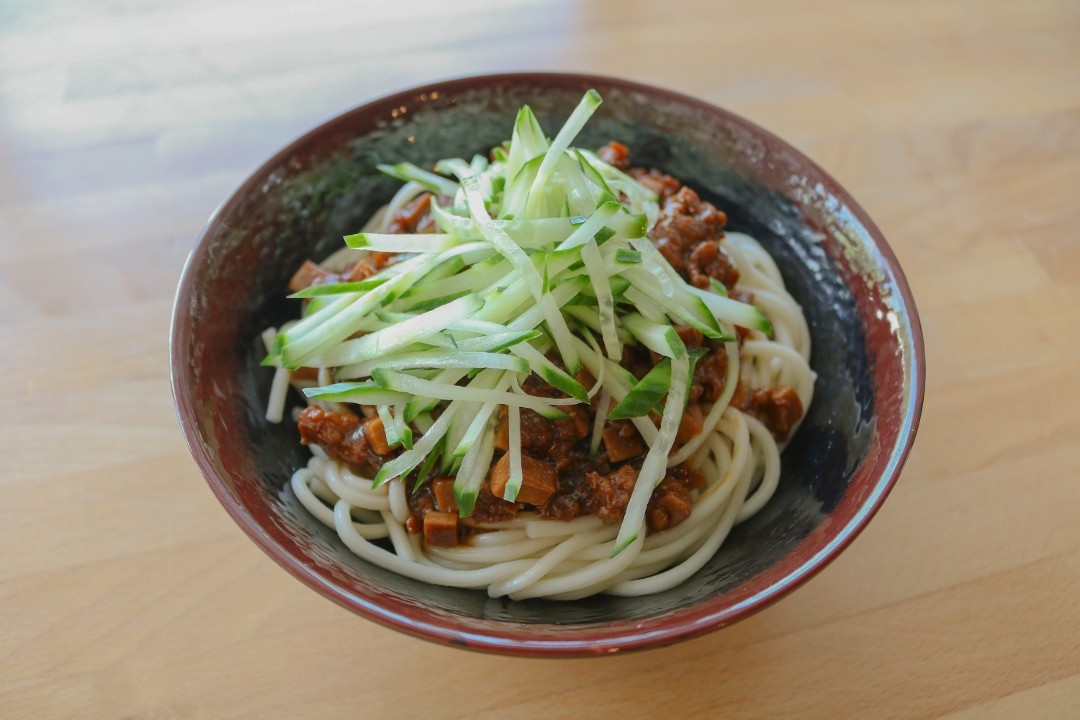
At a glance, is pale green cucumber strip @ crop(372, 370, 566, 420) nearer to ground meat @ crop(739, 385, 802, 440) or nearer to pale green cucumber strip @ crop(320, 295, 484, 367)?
pale green cucumber strip @ crop(320, 295, 484, 367)

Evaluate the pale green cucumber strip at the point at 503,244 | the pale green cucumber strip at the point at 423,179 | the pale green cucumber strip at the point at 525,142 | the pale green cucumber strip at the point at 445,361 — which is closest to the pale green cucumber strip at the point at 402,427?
the pale green cucumber strip at the point at 445,361

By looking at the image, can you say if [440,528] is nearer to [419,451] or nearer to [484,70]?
[419,451]

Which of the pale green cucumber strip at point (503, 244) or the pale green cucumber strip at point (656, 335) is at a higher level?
the pale green cucumber strip at point (503, 244)

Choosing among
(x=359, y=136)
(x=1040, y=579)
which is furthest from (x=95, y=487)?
(x=1040, y=579)

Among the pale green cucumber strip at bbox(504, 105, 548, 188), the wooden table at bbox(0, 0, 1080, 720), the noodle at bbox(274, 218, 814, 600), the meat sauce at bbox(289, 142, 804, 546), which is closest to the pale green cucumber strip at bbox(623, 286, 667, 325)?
the meat sauce at bbox(289, 142, 804, 546)

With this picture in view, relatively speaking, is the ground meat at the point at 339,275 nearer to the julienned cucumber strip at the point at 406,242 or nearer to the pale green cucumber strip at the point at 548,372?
the julienned cucumber strip at the point at 406,242

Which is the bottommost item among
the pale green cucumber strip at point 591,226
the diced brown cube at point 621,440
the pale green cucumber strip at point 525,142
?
the diced brown cube at point 621,440
